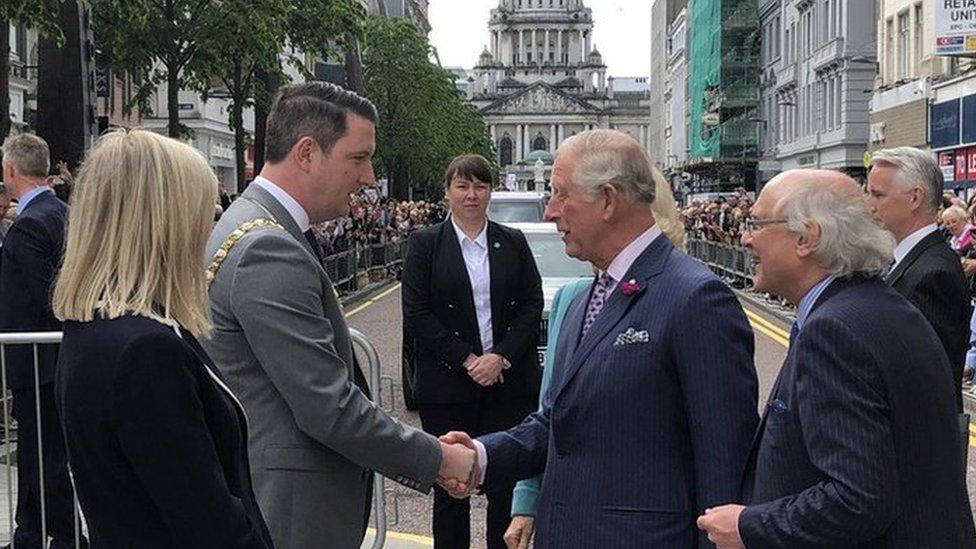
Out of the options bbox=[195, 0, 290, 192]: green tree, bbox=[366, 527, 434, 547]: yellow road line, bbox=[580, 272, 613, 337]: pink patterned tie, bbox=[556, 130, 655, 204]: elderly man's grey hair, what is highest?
bbox=[195, 0, 290, 192]: green tree

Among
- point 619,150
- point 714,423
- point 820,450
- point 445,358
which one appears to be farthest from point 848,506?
point 445,358

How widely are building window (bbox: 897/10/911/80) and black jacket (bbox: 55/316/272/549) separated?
42.0m

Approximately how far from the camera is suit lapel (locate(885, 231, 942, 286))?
553 centimetres

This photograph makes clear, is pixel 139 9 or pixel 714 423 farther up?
pixel 139 9

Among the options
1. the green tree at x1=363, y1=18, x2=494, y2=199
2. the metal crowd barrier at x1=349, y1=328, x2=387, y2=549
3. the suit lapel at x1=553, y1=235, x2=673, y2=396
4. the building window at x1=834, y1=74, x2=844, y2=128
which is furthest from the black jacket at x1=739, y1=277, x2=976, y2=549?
the green tree at x1=363, y1=18, x2=494, y2=199

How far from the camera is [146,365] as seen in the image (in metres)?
2.88

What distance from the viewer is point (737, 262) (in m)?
30.5

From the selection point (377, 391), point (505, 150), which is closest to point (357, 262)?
point (377, 391)

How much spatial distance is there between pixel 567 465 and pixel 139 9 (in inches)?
836

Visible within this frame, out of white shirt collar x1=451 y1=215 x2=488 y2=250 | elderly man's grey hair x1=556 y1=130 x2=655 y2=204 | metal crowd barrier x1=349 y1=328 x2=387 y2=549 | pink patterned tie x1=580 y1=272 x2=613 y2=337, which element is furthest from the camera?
white shirt collar x1=451 y1=215 x2=488 y2=250

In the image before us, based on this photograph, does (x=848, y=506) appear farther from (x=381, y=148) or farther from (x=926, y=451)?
(x=381, y=148)

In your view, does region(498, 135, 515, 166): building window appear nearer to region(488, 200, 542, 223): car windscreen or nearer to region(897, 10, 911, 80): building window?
region(897, 10, 911, 80): building window

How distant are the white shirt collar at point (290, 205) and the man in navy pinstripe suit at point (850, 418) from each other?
135 centimetres

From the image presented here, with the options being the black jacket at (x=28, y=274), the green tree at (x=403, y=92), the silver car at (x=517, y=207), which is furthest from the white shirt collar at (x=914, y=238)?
the green tree at (x=403, y=92)
